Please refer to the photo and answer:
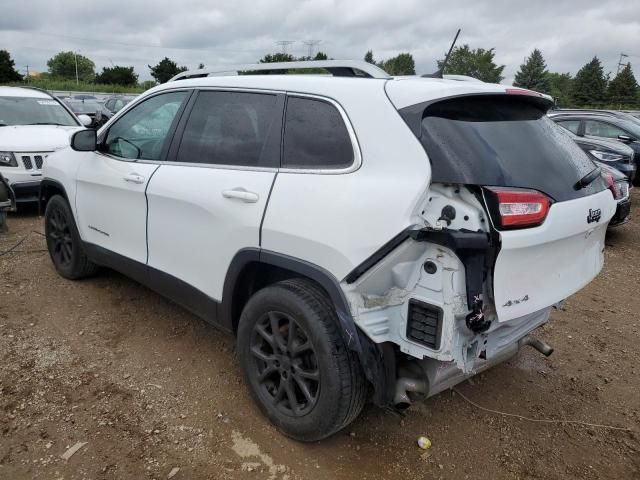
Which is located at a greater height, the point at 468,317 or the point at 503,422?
the point at 468,317

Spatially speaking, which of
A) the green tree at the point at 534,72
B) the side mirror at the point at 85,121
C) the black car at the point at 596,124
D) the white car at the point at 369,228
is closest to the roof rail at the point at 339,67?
the white car at the point at 369,228

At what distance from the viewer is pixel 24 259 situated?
17.8 feet

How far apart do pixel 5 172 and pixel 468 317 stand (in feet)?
23.3

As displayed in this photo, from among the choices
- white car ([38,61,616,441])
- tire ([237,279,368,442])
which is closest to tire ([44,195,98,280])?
white car ([38,61,616,441])

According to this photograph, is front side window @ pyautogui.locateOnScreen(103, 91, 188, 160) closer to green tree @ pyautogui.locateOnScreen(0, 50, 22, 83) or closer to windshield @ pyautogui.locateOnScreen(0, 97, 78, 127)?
windshield @ pyautogui.locateOnScreen(0, 97, 78, 127)

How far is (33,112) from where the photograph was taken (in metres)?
8.23

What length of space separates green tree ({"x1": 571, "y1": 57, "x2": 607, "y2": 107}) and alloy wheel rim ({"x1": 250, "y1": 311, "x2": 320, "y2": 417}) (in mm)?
72664

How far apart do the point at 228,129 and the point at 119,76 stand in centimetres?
7790

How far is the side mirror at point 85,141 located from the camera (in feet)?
12.9

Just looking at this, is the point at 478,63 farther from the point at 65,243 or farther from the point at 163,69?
the point at 65,243

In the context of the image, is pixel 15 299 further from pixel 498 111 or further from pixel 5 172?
pixel 498 111

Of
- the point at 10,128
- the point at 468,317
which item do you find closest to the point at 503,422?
the point at 468,317

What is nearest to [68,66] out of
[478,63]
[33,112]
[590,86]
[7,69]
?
[7,69]

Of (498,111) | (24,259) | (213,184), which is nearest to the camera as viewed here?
(498,111)
